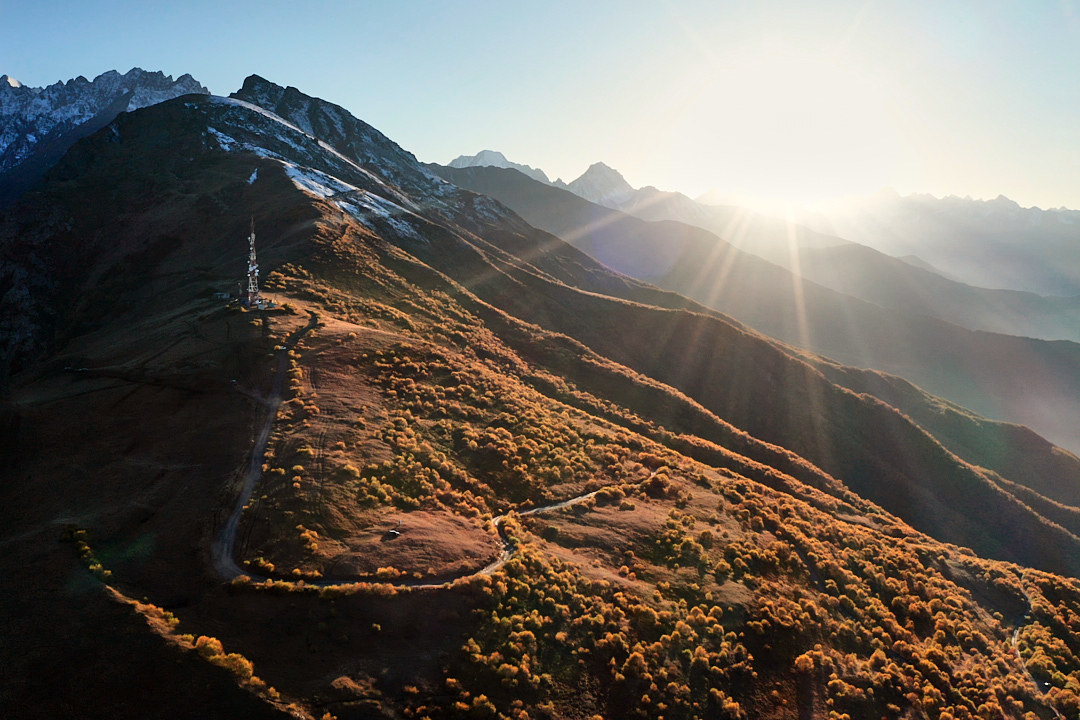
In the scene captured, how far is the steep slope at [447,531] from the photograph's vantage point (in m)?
19.1

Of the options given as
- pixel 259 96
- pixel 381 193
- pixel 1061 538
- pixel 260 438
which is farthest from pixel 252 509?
pixel 259 96

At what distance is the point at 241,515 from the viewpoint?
2433cm

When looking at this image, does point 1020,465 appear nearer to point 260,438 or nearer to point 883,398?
point 883,398

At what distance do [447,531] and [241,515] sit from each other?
10422 mm

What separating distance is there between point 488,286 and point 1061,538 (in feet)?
294

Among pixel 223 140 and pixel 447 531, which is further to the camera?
pixel 223 140

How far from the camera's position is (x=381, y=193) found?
4675 inches

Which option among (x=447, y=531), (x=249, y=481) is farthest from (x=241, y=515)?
(x=447, y=531)

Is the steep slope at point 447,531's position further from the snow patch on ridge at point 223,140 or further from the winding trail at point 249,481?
the snow patch on ridge at point 223,140

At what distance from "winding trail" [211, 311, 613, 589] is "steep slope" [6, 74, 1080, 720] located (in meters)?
0.26

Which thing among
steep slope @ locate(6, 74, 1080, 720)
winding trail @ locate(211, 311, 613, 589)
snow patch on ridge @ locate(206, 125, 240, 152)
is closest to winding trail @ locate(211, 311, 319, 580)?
winding trail @ locate(211, 311, 613, 589)

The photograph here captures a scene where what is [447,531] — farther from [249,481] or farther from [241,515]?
[249,481]

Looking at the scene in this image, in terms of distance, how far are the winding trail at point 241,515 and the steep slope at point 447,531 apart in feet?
0.84

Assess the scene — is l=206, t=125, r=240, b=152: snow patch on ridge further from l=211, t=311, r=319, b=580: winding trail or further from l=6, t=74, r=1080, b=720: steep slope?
l=211, t=311, r=319, b=580: winding trail
